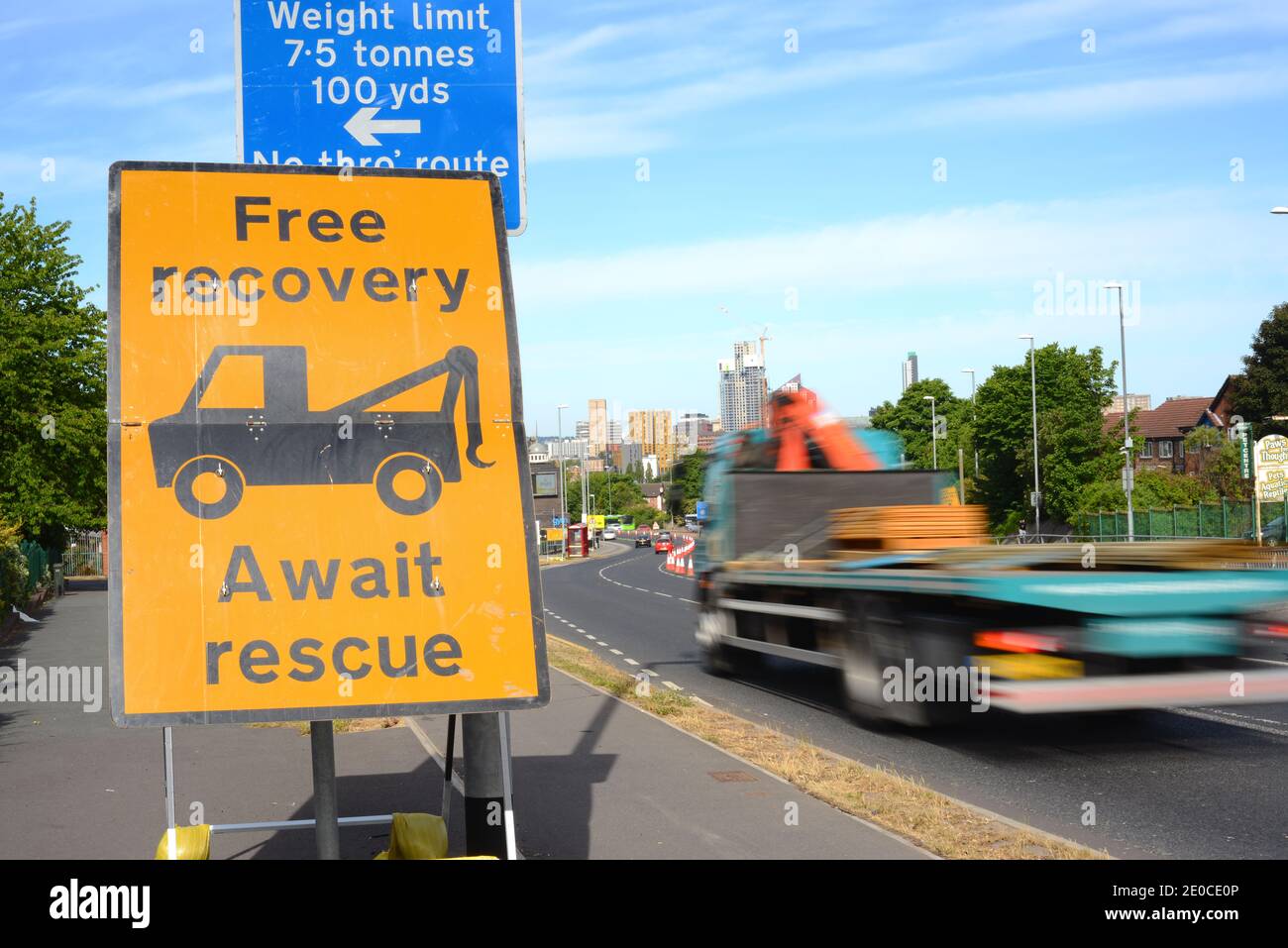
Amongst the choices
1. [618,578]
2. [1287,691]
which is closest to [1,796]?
[1287,691]

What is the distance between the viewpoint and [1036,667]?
8867 millimetres

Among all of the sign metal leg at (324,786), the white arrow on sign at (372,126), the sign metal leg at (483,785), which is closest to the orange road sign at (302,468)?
the sign metal leg at (324,786)

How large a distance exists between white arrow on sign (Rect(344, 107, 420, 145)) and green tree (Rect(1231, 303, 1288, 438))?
70.7 meters

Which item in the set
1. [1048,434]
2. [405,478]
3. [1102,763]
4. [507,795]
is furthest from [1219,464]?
[405,478]

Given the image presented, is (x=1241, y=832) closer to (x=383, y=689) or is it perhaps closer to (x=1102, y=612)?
(x=1102, y=612)

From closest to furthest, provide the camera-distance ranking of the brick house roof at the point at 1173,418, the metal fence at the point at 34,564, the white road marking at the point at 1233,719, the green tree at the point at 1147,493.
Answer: the white road marking at the point at 1233,719, the metal fence at the point at 34,564, the green tree at the point at 1147,493, the brick house roof at the point at 1173,418

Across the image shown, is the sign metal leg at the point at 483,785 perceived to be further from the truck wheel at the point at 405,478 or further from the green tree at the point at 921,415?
the green tree at the point at 921,415

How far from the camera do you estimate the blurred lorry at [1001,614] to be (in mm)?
8844

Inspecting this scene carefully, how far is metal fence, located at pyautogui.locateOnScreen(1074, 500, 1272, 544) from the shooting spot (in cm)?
3506

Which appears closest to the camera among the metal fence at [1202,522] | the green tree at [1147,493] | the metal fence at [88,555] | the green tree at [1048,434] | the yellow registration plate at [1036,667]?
the yellow registration plate at [1036,667]

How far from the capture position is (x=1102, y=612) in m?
8.77

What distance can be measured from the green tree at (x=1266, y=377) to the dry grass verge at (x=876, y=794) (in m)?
65.3

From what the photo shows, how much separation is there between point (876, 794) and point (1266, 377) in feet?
230
